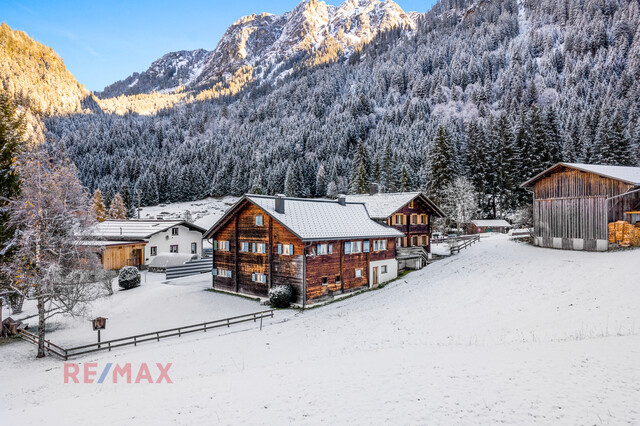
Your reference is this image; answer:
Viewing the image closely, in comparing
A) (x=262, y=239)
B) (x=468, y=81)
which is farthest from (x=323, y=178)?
(x=468, y=81)

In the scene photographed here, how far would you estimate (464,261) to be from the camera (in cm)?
3725

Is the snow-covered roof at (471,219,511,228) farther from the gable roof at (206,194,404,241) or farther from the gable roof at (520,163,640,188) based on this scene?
the gable roof at (206,194,404,241)

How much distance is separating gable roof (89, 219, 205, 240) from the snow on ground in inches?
1942

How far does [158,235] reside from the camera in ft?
156

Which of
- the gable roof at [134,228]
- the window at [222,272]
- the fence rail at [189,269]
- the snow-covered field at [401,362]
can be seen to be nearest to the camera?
the snow-covered field at [401,362]

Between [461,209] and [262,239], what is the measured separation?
48.7 m

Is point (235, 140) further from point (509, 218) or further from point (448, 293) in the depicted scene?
Answer: point (448, 293)

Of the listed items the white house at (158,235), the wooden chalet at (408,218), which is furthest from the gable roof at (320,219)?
the white house at (158,235)

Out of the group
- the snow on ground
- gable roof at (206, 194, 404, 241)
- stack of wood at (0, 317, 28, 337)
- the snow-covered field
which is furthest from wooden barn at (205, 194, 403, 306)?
the snow on ground

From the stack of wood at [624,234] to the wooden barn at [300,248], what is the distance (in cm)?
1936

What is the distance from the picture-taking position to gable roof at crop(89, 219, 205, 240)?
45.8 metres

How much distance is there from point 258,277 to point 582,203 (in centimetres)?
3155

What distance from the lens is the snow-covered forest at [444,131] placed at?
72625 millimetres

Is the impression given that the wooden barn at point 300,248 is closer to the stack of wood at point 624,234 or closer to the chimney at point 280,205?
the chimney at point 280,205
